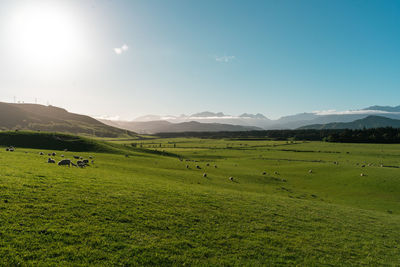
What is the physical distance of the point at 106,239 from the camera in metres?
11.9

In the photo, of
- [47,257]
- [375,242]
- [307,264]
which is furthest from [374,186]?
[47,257]

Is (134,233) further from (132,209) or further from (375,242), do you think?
(375,242)

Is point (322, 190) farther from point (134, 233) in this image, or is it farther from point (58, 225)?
point (58, 225)

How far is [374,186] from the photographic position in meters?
45.2

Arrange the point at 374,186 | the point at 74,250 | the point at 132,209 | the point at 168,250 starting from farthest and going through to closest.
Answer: the point at 374,186
the point at 132,209
the point at 168,250
the point at 74,250

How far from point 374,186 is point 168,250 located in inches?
2087

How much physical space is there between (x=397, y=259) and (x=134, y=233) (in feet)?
63.0

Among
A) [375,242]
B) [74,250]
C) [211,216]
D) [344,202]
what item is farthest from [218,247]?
[344,202]

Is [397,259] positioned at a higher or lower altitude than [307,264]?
lower

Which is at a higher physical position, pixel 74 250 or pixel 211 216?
pixel 74 250

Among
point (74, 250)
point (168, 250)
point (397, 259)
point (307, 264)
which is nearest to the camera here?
point (74, 250)

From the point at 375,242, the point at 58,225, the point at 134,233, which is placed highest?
the point at 58,225

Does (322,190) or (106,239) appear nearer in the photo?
(106,239)

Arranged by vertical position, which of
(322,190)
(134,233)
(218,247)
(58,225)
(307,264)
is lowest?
(322,190)
